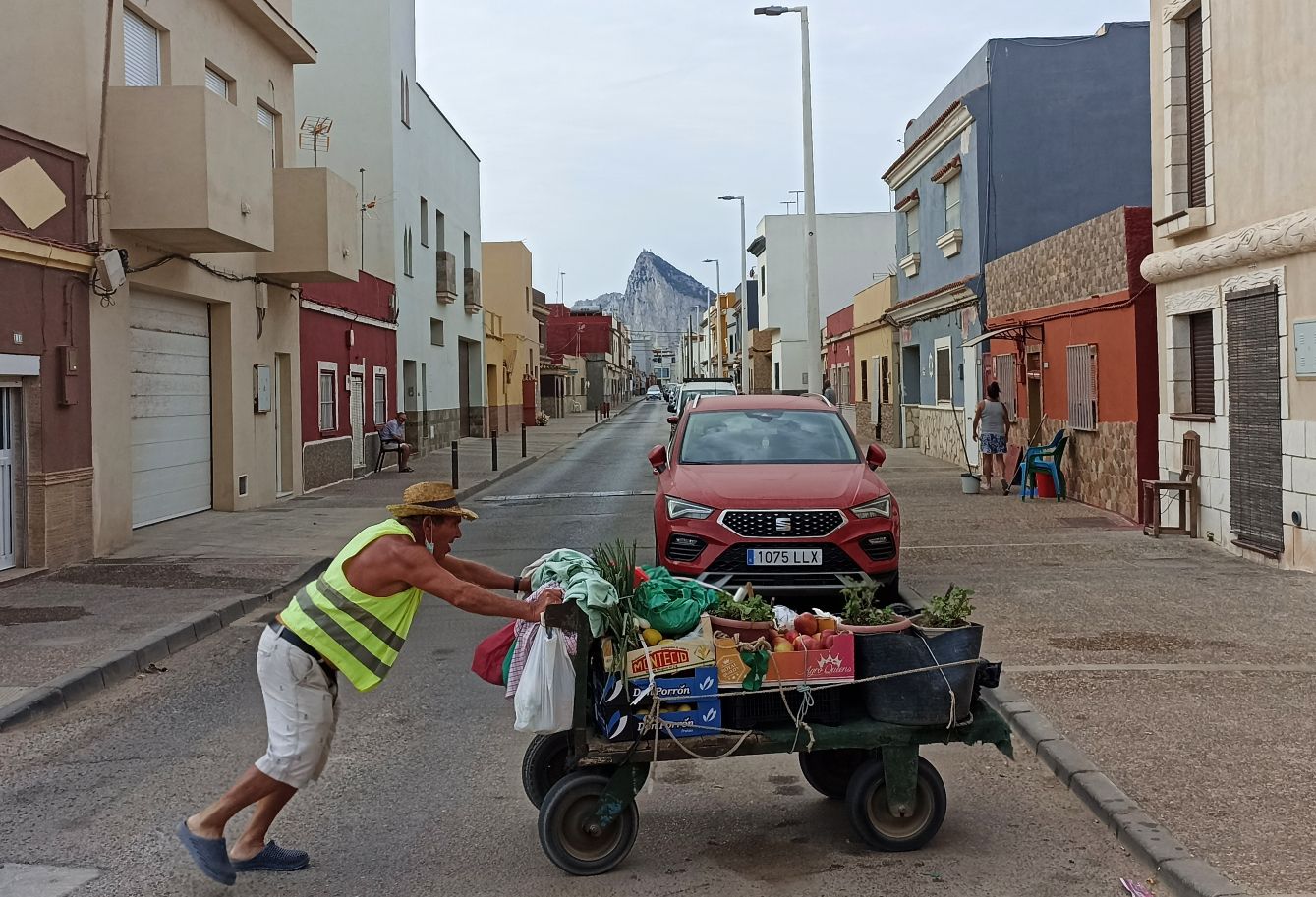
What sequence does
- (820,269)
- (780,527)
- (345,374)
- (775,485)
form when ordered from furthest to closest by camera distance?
(820,269), (345,374), (775,485), (780,527)

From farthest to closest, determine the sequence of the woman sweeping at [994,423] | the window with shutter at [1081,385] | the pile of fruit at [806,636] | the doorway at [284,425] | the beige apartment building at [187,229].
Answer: the doorway at [284,425] → the woman sweeping at [994,423] → the window with shutter at [1081,385] → the beige apartment building at [187,229] → the pile of fruit at [806,636]

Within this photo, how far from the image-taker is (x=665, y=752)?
4688 mm

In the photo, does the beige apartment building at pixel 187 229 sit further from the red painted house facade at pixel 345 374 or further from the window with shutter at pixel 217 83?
the red painted house facade at pixel 345 374

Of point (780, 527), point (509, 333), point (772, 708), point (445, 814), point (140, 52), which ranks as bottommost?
point (445, 814)

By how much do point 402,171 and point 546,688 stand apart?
26.3 meters

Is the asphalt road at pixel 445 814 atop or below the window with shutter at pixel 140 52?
below

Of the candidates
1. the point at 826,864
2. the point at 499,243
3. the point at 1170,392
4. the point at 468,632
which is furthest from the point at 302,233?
the point at 499,243

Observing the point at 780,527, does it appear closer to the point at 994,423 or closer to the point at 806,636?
the point at 806,636

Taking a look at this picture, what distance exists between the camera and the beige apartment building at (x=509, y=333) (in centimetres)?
4475

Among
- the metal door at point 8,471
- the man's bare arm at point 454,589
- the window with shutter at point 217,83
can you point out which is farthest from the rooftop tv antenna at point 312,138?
the man's bare arm at point 454,589

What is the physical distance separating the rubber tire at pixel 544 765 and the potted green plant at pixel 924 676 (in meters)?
1.27

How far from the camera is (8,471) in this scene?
11.3 metres

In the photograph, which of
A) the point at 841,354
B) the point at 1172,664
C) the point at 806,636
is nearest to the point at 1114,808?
the point at 806,636

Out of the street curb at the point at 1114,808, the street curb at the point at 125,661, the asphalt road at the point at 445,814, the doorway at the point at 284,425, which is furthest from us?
the doorway at the point at 284,425
